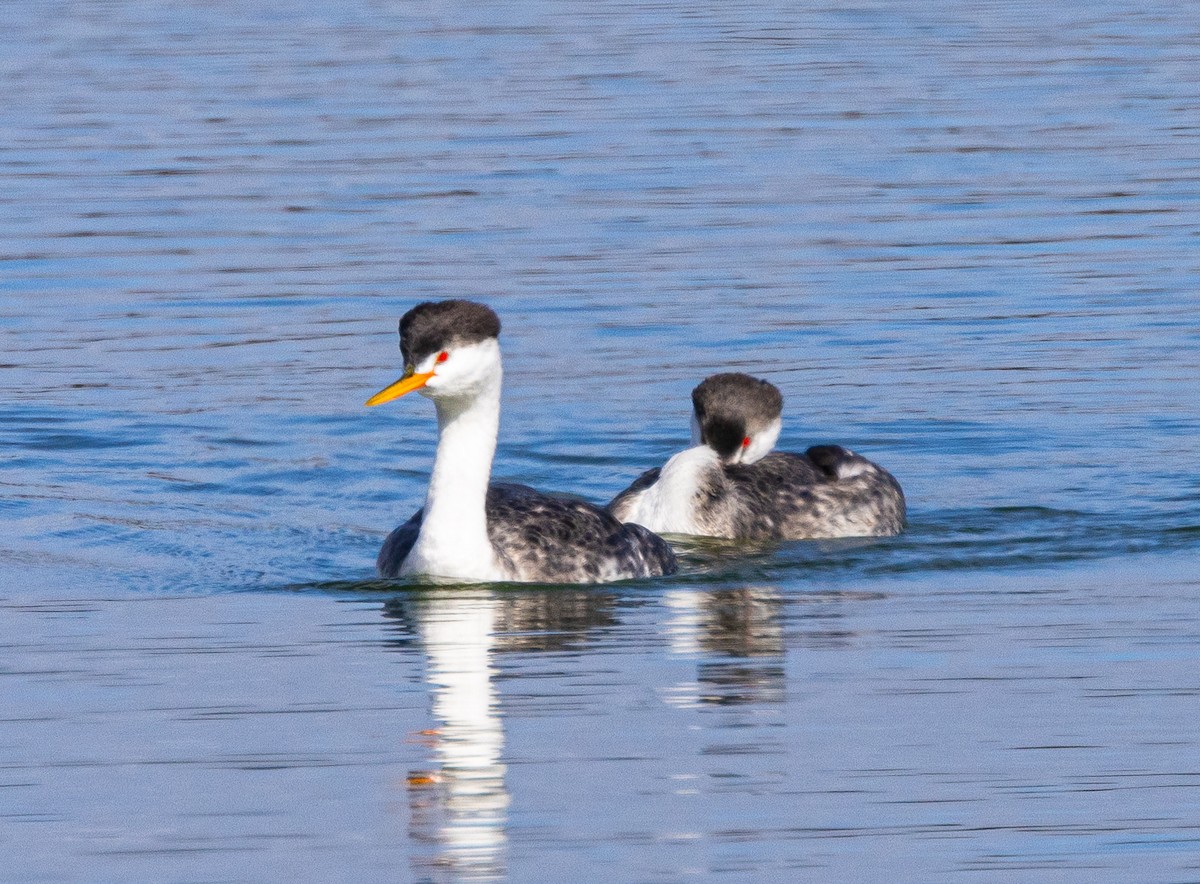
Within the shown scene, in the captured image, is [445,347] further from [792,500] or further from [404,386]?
[792,500]

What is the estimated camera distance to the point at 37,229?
25734 mm

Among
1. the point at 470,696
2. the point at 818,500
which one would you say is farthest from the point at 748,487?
the point at 470,696

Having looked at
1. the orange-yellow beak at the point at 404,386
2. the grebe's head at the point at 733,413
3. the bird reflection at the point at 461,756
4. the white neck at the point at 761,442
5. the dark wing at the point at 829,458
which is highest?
the orange-yellow beak at the point at 404,386

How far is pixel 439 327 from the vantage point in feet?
41.1

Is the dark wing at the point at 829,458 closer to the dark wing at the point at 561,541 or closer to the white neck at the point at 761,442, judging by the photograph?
the white neck at the point at 761,442

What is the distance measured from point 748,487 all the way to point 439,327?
13.3ft

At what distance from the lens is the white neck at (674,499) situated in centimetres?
1549

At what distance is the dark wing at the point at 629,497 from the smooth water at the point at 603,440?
602 mm

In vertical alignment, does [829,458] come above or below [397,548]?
above

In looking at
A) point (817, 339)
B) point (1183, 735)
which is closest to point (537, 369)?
point (817, 339)

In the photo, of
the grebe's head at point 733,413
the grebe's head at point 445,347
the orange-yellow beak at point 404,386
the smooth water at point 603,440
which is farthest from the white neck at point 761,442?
the orange-yellow beak at point 404,386

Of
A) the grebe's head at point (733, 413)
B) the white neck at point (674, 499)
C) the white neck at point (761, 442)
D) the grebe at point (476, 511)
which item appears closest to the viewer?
the grebe at point (476, 511)

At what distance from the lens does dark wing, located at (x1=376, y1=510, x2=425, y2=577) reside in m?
13.6

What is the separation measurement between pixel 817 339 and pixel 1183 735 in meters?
11.4
